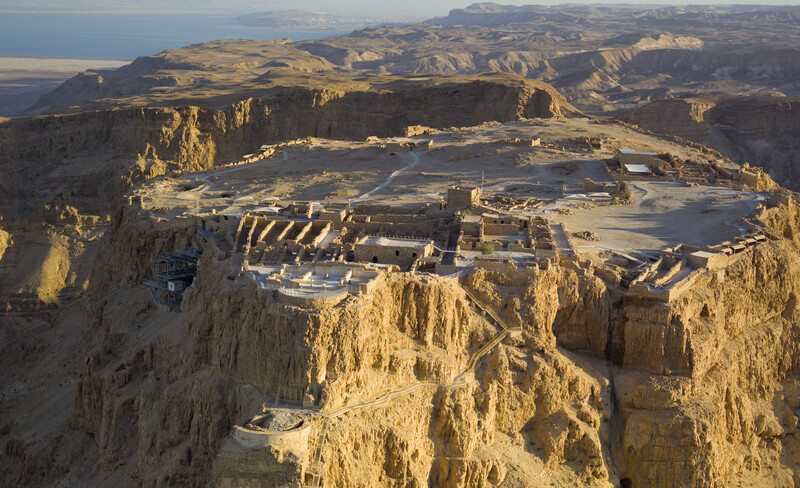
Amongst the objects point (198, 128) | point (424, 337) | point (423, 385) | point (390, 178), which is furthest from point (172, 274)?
point (198, 128)

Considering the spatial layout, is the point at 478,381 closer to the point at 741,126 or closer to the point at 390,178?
the point at 390,178

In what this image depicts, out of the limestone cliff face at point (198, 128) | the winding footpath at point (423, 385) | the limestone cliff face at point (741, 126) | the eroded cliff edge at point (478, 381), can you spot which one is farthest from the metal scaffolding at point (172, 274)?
the limestone cliff face at point (741, 126)

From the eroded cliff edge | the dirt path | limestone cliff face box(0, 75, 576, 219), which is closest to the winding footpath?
the eroded cliff edge

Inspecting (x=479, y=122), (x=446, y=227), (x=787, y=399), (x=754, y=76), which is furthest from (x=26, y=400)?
(x=754, y=76)

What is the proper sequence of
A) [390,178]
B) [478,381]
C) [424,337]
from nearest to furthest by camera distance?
[424,337], [478,381], [390,178]

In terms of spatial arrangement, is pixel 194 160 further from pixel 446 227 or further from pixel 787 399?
pixel 787 399

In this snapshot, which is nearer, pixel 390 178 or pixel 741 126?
pixel 390 178
